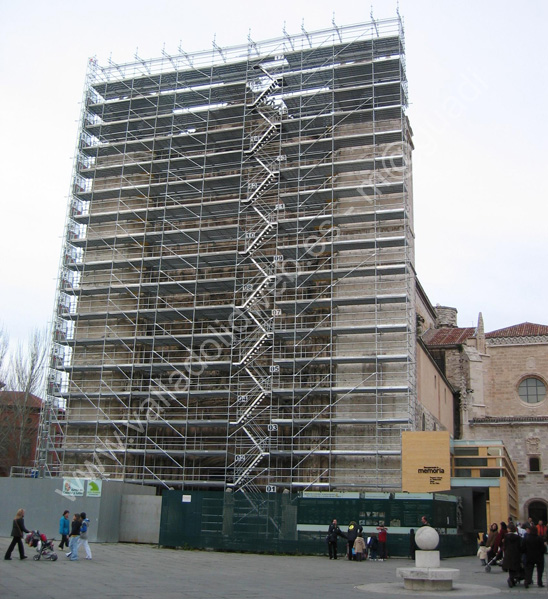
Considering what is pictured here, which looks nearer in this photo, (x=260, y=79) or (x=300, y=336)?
(x=300, y=336)

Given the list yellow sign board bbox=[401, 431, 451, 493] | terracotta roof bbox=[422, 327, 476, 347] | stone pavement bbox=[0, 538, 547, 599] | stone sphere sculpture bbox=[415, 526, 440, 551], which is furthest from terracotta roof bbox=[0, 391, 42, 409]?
stone sphere sculpture bbox=[415, 526, 440, 551]

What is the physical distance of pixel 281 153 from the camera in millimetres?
30906

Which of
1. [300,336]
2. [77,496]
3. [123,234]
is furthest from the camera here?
[123,234]

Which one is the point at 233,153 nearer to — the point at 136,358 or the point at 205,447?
the point at 136,358

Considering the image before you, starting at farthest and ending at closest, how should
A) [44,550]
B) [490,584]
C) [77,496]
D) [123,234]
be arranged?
[123,234], [77,496], [44,550], [490,584]

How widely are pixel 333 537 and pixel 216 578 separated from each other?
6638mm

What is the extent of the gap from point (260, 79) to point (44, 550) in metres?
23.2

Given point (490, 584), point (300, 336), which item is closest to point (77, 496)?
point (300, 336)

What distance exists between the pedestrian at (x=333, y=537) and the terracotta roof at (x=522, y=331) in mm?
29990

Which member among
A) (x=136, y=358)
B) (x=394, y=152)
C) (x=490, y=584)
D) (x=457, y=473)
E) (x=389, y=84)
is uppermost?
(x=389, y=84)

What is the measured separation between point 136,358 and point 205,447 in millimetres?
4853

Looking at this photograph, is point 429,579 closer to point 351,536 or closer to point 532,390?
point 351,536

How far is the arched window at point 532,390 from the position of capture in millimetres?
45125

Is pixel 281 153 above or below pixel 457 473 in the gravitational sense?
above
